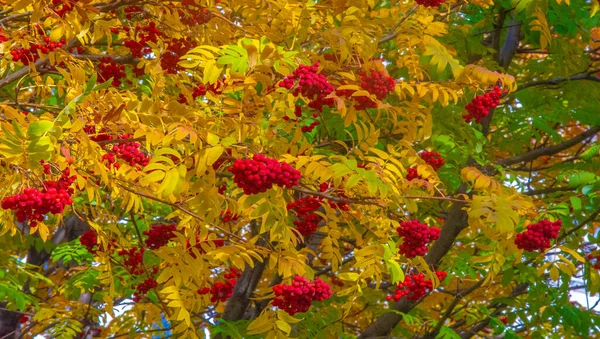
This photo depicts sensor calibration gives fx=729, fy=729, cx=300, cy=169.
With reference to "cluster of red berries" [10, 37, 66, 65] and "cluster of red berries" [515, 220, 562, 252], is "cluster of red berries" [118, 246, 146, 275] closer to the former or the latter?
"cluster of red berries" [10, 37, 66, 65]

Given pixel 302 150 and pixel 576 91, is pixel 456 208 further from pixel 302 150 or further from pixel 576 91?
pixel 302 150

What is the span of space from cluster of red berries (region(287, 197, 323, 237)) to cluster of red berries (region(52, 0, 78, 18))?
1.52m

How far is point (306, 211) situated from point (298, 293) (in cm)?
68

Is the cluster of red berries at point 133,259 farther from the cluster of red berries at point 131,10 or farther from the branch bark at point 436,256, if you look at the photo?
the branch bark at point 436,256

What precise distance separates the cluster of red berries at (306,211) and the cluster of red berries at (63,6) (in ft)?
4.98

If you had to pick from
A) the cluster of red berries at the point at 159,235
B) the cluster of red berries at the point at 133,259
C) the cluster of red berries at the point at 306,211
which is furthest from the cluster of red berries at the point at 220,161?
the cluster of red berries at the point at 133,259

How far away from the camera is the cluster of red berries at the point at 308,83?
329 cm

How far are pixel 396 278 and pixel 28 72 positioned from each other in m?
2.36

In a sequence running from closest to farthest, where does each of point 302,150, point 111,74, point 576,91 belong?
point 302,150, point 111,74, point 576,91

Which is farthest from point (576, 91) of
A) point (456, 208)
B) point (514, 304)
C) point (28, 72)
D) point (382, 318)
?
point (28, 72)

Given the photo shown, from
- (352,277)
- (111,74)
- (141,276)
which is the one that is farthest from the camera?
(141,276)

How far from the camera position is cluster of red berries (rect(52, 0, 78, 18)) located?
339 cm

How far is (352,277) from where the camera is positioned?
3814 mm

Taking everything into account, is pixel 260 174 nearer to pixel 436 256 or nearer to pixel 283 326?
pixel 283 326
